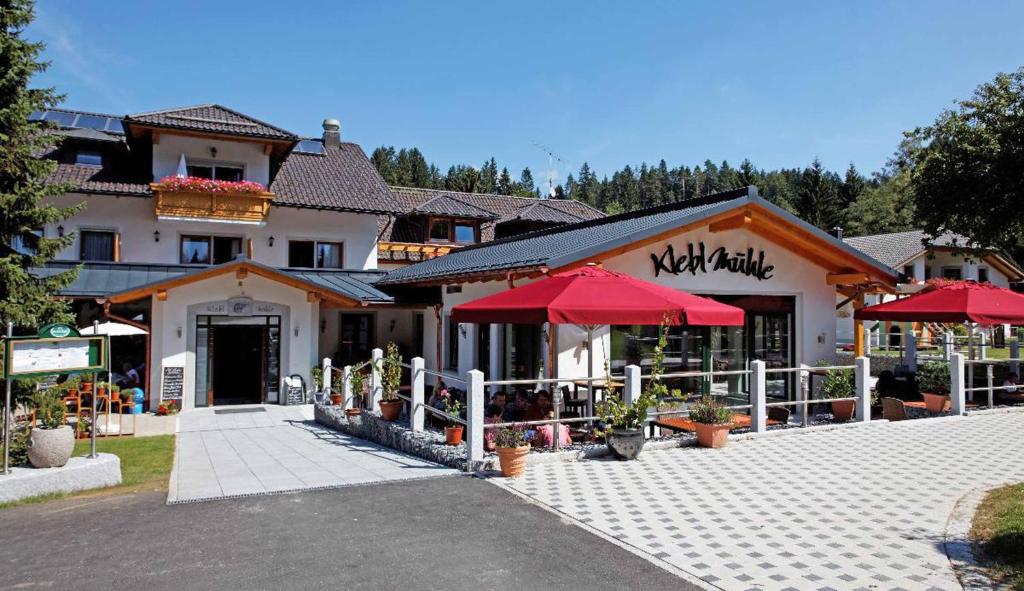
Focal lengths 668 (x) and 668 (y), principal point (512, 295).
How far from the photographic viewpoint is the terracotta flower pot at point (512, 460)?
7973 millimetres

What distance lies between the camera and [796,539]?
5723 mm

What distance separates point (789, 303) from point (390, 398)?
8465mm

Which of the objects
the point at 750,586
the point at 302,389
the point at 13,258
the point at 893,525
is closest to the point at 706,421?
the point at 893,525

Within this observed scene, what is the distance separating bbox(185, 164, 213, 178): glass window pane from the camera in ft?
69.3

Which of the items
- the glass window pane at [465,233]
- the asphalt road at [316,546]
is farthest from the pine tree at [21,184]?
the glass window pane at [465,233]

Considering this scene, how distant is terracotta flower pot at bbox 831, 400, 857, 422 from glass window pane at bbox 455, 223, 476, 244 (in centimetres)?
1845

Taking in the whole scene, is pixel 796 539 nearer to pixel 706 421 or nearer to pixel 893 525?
pixel 893 525

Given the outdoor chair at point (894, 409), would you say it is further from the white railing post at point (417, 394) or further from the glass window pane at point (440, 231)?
the glass window pane at point (440, 231)

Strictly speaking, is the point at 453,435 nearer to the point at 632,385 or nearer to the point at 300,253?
the point at 632,385

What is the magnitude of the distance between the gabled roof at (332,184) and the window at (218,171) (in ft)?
3.70

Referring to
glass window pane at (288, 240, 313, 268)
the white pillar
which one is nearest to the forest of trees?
the white pillar

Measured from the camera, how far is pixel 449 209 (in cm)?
2741

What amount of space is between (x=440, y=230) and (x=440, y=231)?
41 mm

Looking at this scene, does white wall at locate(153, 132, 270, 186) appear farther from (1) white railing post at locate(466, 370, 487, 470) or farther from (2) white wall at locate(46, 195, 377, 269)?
(1) white railing post at locate(466, 370, 487, 470)
